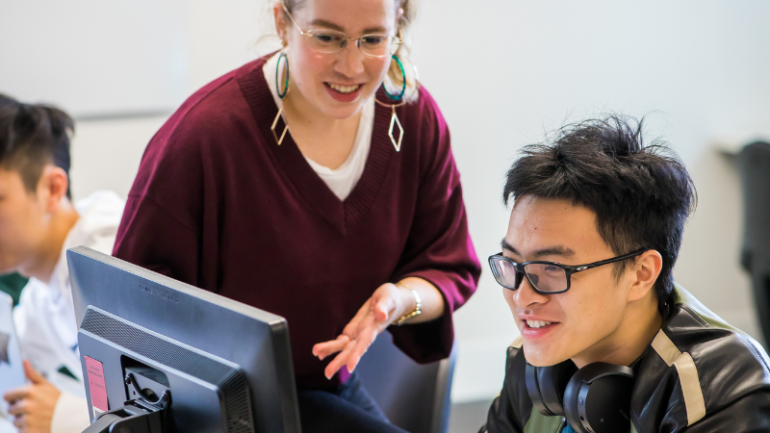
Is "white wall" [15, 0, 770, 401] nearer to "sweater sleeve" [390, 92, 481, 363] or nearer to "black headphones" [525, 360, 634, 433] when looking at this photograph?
"sweater sleeve" [390, 92, 481, 363]

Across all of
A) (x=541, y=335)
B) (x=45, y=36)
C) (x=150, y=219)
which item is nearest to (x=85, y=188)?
(x=45, y=36)

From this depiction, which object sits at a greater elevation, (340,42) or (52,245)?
(340,42)

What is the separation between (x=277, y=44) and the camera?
233 cm

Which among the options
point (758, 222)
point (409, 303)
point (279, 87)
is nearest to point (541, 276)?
point (409, 303)

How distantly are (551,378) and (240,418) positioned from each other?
0.57 m

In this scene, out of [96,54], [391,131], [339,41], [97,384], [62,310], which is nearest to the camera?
[97,384]

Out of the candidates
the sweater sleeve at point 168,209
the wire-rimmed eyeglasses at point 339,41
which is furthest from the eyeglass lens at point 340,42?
the sweater sleeve at point 168,209

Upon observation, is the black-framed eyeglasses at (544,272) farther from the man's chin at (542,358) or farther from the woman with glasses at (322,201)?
the woman with glasses at (322,201)

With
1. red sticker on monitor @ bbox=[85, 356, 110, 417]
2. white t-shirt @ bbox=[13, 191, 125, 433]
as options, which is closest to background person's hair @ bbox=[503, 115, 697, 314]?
red sticker on monitor @ bbox=[85, 356, 110, 417]

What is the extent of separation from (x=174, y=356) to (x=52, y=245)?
0.99 meters

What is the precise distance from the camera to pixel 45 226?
167 cm

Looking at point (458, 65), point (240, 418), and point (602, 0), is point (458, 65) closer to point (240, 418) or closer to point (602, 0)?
point (602, 0)

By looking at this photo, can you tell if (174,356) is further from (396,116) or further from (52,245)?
(52,245)

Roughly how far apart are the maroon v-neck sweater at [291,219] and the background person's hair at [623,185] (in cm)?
38
